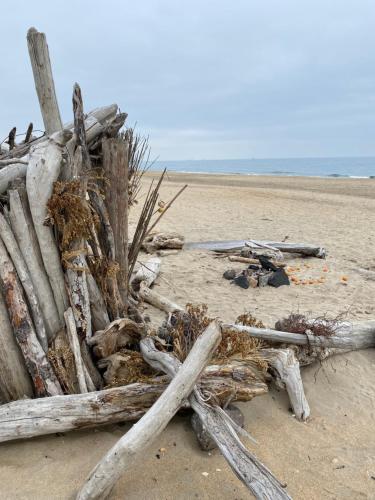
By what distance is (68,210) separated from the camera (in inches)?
149

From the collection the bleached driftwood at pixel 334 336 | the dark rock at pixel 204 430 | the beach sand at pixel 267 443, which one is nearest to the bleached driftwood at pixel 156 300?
the beach sand at pixel 267 443

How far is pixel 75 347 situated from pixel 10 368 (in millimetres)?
589

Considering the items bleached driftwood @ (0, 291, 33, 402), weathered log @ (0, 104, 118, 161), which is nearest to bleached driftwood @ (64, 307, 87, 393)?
bleached driftwood @ (0, 291, 33, 402)

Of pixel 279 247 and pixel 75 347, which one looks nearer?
pixel 75 347

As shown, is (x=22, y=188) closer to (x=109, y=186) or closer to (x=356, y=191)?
(x=109, y=186)

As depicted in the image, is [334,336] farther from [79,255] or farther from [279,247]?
[279,247]

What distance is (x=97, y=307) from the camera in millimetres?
4285

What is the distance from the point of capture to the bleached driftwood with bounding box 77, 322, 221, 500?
299 centimetres

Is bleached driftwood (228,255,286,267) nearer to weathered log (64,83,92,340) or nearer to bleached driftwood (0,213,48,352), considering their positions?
weathered log (64,83,92,340)

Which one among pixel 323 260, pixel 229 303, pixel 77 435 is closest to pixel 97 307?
pixel 77 435

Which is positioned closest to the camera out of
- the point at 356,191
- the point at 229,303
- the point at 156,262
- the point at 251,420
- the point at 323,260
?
the point at 251,420

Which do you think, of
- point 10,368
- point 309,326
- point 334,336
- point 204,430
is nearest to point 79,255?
point 10,368

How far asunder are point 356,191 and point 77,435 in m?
25.1

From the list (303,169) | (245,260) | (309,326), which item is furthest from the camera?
(303,169)
